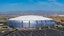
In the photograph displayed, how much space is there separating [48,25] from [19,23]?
6770 mm

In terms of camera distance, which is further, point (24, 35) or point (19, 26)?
point (19, 26)

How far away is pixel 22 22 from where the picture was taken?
1928 inches

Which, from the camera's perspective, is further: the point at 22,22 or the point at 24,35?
the point at 22,22

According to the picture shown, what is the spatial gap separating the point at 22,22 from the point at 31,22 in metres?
2.10

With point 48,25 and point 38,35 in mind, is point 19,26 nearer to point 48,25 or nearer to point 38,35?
point 48,25

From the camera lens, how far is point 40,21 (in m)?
49.3

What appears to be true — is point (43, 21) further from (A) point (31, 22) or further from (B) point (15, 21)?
(B) point (15, 21)

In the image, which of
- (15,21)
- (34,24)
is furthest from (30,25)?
(15,21)

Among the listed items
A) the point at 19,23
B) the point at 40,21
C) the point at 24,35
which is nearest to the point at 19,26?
the point at 19,23

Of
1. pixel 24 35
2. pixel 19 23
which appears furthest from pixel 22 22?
pixel 24 35

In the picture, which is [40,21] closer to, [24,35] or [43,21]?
[43,21]

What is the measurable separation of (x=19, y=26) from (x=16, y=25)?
0.91 m

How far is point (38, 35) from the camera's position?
2766 centimetres

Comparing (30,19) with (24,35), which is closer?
(24,35)
